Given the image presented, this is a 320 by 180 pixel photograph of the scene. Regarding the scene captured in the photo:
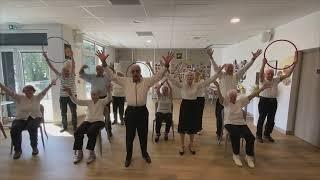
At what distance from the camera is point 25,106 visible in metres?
3.95

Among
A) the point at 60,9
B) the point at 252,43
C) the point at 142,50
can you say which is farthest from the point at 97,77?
the point at 142,50

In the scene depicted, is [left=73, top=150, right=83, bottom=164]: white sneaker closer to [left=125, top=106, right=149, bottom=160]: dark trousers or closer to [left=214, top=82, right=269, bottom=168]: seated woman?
[left=125, top=106, right=149, bottom=160]: dark trousers

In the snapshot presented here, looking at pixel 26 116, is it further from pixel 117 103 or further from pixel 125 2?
pixel 125 2

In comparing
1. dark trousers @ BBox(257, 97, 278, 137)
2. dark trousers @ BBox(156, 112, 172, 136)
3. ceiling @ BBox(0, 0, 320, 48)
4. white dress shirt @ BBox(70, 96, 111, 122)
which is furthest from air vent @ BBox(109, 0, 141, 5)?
dark trousers @ BBox(257, 97, 278, 137)

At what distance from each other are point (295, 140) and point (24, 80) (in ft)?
22.0

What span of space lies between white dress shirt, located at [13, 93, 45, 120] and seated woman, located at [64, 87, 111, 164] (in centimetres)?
82

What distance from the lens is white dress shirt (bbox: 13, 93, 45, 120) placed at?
3.94m

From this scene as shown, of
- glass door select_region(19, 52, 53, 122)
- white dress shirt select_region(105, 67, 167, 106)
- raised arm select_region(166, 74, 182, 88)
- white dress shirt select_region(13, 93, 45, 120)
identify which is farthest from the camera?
glass door select_region(19, 52, 53, 122)

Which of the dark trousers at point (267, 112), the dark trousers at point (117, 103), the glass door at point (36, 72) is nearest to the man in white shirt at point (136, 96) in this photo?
the dark trousers at point (117, 103)

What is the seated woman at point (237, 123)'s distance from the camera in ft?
11.5

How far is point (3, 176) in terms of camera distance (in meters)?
3.13

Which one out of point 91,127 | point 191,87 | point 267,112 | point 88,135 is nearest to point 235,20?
point 267,112

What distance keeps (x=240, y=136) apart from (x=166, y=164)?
122 centimetres

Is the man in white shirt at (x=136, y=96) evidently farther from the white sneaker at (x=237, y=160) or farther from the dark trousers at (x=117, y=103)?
the dark trousers at (x=117, y=103)
